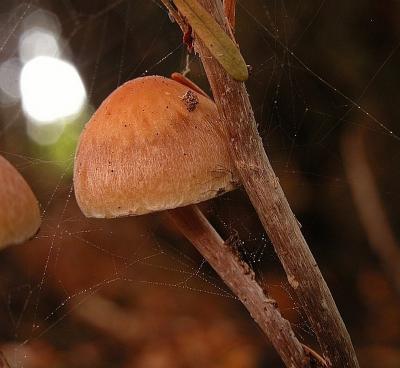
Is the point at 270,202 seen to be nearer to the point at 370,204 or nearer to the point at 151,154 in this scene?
the point at 151,154

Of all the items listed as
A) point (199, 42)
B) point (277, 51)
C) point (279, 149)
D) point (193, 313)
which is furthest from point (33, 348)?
point (199, 42)

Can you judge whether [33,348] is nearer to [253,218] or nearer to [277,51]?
[253,218]

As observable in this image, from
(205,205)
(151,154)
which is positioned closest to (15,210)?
(151,154)

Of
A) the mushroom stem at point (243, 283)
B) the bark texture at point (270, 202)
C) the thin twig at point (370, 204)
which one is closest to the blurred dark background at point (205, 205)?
the thin twig at point (370, 204)

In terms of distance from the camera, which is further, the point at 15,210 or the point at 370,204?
the point at 370,204

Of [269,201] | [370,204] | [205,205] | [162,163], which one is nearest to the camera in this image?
[269,201]

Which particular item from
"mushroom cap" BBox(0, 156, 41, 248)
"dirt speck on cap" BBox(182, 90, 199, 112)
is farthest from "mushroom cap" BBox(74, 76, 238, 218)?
"mushroom cap" BBox(0, 156, 41, 248)

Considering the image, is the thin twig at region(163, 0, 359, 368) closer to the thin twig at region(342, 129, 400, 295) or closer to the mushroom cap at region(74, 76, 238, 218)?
the mushroom cap at region(74, 76, 238, 218)

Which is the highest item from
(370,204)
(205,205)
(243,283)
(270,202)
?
(270,202)

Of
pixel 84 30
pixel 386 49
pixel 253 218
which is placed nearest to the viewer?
pixel 386 49
